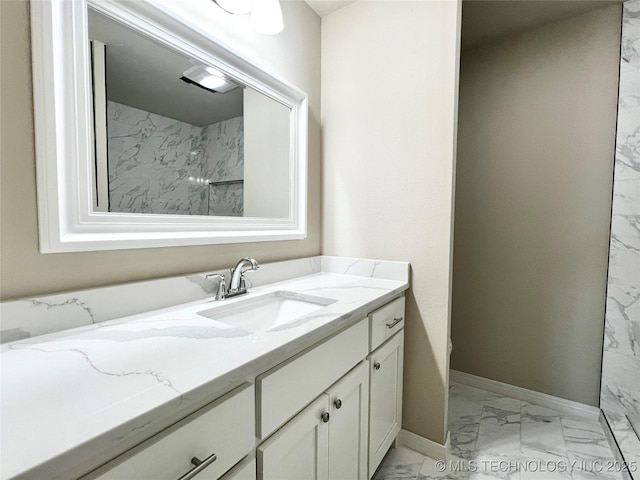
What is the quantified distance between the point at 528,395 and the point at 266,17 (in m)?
2.57

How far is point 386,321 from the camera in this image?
4.21ft

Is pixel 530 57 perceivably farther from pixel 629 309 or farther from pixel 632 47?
pixel 629 309

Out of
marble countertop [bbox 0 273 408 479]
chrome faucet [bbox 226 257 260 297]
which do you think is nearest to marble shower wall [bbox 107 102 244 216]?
chrome faucet [bbox 226 257 260 297]

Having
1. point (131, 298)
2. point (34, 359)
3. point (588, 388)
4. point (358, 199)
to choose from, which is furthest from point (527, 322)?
point (34, 359)

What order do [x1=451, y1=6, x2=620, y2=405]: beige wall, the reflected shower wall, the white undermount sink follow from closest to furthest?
the white undermount sink → the reflected shower wall → [x1=451, y1=6, x2=620, y2=405]: beige wall

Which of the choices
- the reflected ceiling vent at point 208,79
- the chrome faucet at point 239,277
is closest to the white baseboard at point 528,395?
the chrome faucet at point 239,277

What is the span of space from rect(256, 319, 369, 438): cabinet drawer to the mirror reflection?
692 mm

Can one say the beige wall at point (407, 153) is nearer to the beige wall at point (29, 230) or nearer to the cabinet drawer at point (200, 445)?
the beige wall at point (29, 230)

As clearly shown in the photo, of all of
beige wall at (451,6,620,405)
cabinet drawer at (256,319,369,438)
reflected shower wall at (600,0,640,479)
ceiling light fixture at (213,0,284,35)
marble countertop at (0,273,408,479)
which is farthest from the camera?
beige wall at (451,6,620,405)

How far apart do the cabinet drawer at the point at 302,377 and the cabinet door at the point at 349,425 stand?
48 millimetres

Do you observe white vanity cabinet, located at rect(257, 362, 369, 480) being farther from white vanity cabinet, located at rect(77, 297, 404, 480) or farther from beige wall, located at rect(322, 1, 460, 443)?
beige wall, located at rect(322, 1, 460, 443)

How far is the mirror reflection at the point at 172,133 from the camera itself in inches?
35.4

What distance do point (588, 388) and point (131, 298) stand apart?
2418 mm

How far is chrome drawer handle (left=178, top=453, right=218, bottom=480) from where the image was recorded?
52 centimetres
